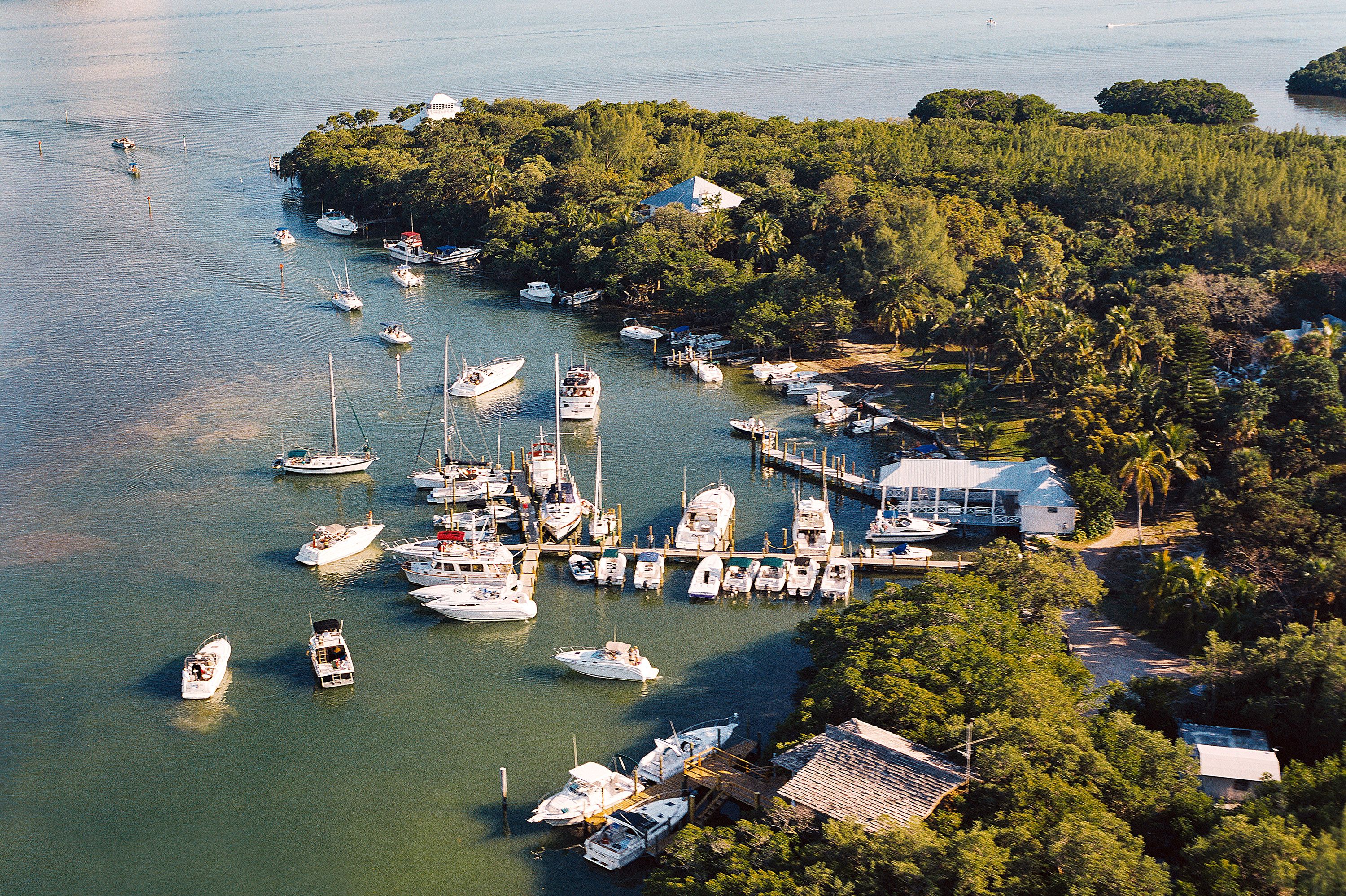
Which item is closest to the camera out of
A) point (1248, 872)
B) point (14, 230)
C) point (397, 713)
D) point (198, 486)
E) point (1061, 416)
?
point (1248, 872)

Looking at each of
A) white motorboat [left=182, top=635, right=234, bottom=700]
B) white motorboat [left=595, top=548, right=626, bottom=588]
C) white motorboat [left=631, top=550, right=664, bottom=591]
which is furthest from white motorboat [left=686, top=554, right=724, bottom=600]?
white motorboat [left=182, top=635, right=234, bottom=700]

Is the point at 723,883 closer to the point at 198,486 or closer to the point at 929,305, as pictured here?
the point at 198,486

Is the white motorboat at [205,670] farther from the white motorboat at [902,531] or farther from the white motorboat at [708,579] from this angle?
the white motorboat at [902,531]

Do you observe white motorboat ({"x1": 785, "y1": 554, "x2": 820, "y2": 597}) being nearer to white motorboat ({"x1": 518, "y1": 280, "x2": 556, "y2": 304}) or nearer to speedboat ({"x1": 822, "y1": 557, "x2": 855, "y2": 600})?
speedboat ({"x1": 822, "y1": 557, "x2": 855, "y2": 600})

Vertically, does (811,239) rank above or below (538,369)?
above

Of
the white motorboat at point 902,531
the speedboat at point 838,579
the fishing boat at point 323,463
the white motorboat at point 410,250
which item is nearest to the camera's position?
the speedboat at point 838,579

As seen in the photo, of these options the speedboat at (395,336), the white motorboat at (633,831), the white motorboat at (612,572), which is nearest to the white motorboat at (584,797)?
the white motorboat at (633,831)

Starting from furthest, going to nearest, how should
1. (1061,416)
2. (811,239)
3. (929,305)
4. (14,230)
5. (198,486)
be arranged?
(14,230)
(811,239)
(929,305)
(198,486)
(1061,416)

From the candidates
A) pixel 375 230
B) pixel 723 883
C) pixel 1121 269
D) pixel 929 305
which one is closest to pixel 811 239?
pixel 929 305
